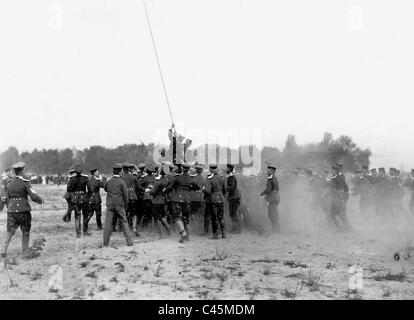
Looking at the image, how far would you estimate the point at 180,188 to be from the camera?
486 inches

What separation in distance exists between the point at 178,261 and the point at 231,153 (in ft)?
56.8

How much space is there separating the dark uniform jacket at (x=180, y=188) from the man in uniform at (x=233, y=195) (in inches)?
54.9

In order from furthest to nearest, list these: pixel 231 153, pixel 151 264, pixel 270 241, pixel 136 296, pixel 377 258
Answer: pixel 231 153 < pixel 270 241 < pixel 377 258 < pixel 151 264 < pixel 136 296

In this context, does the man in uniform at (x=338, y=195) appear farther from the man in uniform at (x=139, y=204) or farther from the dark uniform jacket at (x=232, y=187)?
the man in uniform at (x=139, y=204)

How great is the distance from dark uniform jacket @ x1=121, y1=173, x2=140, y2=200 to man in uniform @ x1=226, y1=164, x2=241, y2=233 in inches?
106

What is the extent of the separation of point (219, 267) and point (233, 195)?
179 inches

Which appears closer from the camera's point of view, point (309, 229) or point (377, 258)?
point (377, 258)

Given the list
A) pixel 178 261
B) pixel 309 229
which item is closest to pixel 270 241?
pixel 309 229

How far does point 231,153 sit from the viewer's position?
26.4 metres

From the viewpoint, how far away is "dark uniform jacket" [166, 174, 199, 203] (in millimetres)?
12250

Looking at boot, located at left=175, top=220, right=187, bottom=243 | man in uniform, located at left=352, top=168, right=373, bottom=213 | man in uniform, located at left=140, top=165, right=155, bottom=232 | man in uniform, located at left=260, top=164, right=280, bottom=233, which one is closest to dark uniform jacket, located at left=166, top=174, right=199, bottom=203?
boot, located at left=175, top=220, right=187, bottom=243

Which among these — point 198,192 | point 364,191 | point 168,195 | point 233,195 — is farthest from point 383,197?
point 168,195

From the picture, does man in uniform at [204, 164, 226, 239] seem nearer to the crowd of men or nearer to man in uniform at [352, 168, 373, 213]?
the crowd of men
